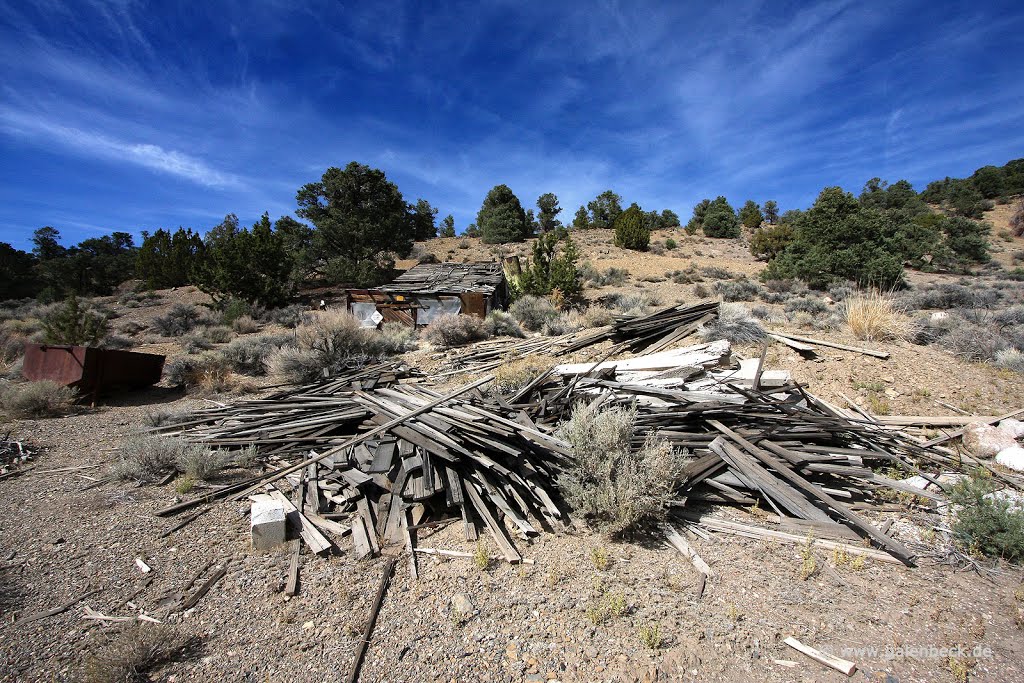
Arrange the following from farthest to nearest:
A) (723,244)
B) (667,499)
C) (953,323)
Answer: (723,244)
(953,323)
(667,499)

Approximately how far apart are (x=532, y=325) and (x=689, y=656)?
13.2 metres

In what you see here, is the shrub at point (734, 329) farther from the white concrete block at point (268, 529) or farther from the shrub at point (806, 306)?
the white concrete block at point (268, 529)

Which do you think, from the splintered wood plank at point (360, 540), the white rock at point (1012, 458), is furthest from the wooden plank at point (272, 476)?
the white rock at point (1012, 458)

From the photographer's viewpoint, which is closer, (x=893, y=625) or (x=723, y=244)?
(x=893, y=625)

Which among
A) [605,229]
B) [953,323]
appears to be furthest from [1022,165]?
[953,323]

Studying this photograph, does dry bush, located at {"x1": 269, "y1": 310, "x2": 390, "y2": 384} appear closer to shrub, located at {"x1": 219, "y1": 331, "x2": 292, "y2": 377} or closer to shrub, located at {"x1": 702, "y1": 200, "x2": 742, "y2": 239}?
shrub, located at {"x1": 219, "y1": 331, "x2": 292, "y2": 377}

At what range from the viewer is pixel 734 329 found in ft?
29.0

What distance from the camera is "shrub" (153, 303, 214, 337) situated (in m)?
18.7

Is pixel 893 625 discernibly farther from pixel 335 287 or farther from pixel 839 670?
pixel 335 287

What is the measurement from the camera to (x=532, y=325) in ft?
51.5

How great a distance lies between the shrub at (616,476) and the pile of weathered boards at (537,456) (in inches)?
9.3

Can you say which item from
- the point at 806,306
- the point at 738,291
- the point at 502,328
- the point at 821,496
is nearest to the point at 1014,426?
the point at 821,496

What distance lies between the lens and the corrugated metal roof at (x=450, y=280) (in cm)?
1755

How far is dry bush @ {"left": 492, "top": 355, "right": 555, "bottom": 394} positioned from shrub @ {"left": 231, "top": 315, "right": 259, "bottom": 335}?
15.6 m
